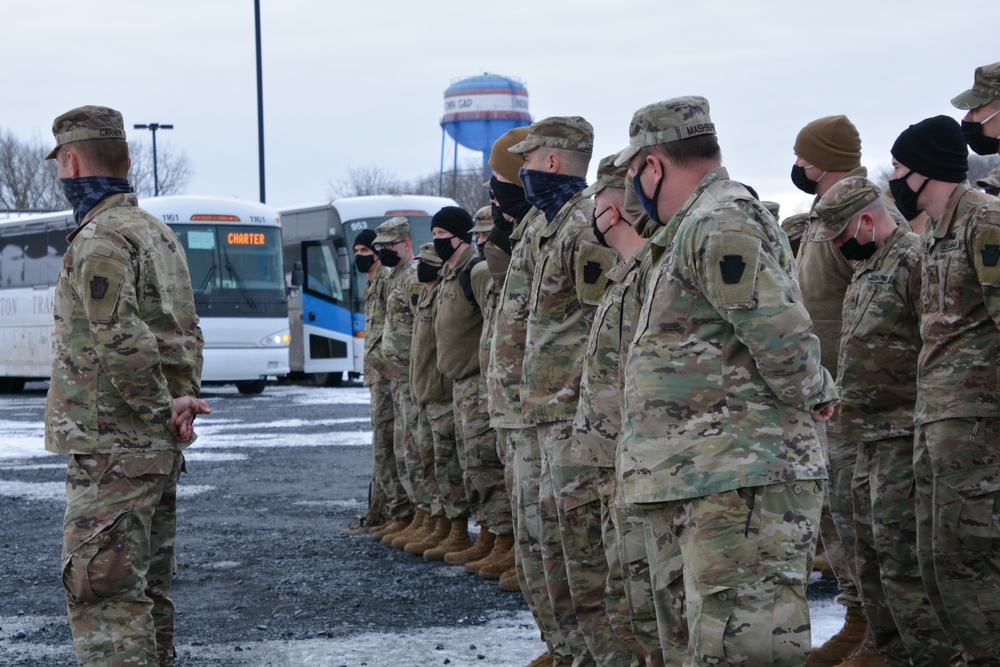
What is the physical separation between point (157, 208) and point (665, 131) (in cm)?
2081

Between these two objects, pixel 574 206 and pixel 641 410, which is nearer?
pixel 641 410

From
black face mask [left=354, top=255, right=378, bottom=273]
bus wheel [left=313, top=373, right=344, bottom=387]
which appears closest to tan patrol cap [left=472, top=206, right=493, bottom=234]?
black face mask [left=354, top=255, right=378, bottom=273]

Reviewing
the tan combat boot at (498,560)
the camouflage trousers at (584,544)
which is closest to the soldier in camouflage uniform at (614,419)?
the camouflage trousers at (584,544)

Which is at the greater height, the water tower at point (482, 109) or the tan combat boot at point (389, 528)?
the water tower at point (482, 109)

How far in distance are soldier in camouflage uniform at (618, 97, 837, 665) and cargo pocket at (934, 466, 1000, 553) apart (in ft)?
4.78

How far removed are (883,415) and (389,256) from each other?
16.1ft

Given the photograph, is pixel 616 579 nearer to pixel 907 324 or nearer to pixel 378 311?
pixel 907 324

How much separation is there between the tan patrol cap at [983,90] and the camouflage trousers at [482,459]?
3.36 meters

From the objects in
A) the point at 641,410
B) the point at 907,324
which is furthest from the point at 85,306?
the point at 907,324

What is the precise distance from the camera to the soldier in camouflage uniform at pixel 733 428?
3328 mm

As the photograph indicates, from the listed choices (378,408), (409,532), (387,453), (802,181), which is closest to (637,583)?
(802,181)

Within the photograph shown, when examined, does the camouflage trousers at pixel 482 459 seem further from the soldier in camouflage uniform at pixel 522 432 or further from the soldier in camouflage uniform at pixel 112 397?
the soldier in camouflage uniform at pixel 112 397

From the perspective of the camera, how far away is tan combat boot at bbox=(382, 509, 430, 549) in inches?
338

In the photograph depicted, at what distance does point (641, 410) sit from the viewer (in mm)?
3486
